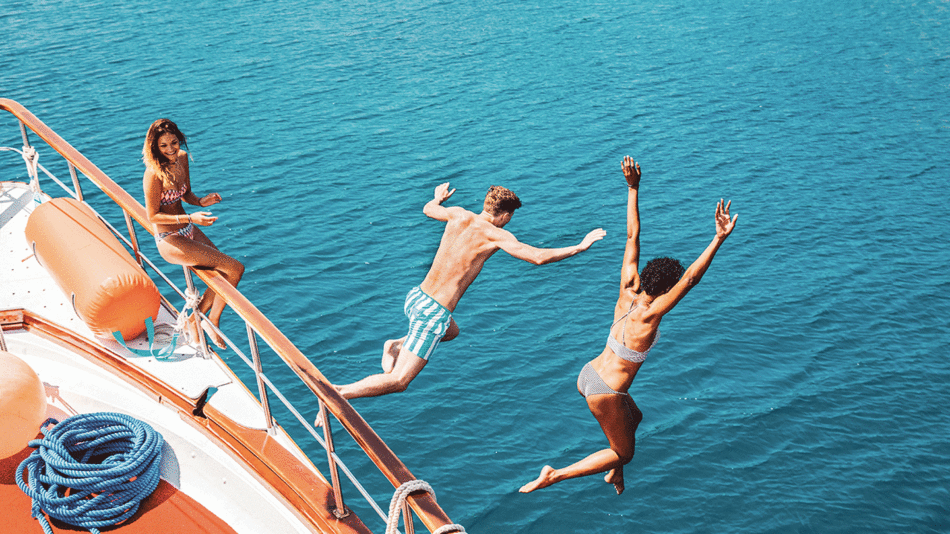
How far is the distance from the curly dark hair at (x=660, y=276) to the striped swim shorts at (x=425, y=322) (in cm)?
179

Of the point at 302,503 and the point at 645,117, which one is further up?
the point at 302,503

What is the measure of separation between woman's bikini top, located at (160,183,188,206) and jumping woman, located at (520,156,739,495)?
12.9ft

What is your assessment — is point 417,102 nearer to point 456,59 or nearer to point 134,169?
point 456,59

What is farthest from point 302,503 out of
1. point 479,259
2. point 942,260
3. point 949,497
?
point 942,260

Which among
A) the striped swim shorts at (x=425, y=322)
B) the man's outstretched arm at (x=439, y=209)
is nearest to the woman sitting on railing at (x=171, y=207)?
the striped swim shorts at (x=425, y=322)

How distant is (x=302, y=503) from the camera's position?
18.1 ft

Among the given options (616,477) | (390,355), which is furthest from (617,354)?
(390,355)

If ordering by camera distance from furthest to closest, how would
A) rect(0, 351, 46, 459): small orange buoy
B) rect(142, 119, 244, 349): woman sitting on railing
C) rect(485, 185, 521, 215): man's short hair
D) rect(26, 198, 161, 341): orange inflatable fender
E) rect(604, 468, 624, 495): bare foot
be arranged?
rect(604, 468, 624, 495): bare foot
rect(142, 119, 244, 349): woman sitting on railing
rect(26, 198, 161, 341): orange inflatable fender
rect(485, 185, 521, 215): man's short hair
rect(0, 351, 46, 459): small orange buoy

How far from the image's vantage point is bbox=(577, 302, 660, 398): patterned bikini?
6.11m

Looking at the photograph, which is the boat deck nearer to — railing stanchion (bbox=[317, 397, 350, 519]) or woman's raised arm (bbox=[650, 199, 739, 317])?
railing stanchion (bbox=[317, 397, 350, 519])

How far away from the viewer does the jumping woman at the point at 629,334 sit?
214 inches

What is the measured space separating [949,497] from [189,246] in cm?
1257

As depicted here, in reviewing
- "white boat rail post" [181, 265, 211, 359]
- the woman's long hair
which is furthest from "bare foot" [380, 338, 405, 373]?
the woman's long hair

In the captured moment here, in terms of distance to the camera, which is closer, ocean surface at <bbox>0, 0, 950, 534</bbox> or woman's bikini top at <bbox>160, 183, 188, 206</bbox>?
woman's bikini top at <bbox>160, 183, 188, 206</bbox>
